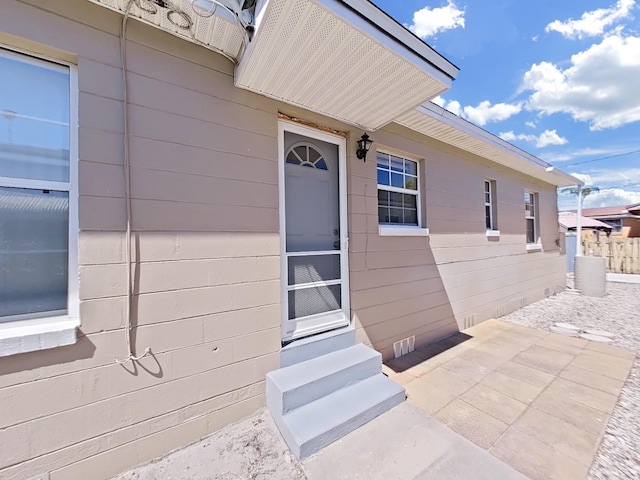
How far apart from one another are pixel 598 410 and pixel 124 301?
402 cm

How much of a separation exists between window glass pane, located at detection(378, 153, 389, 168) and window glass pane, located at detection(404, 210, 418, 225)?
76cm

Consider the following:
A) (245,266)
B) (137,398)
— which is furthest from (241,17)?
(137,398)

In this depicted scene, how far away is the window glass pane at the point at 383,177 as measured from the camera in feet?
11.3

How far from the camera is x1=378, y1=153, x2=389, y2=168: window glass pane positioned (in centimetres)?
346

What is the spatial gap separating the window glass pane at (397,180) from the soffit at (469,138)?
0.68m

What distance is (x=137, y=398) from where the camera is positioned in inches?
69.0

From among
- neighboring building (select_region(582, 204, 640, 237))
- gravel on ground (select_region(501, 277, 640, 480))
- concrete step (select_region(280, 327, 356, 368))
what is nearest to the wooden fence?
gravel on ground (select_region(501, 277, 640, 480))

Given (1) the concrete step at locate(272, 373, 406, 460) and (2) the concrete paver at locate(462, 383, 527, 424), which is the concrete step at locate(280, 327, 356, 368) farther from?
(2) the concrete paver at locate(462, 383, 527, 424)

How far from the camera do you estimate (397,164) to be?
3.68 metres

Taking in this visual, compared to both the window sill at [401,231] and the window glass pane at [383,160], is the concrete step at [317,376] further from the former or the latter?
the window glass pane at [383,160]

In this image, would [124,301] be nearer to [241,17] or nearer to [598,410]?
[241,17]

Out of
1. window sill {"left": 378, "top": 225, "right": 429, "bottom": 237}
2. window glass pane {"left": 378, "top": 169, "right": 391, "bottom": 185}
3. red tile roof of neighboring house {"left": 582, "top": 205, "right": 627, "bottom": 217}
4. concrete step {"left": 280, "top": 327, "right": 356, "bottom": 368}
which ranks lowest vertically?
concrete step {"left": 280, "top": 327, "right": 356, "bottom": 368}

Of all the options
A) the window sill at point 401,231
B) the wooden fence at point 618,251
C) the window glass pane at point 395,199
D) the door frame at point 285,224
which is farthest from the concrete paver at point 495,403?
the wooden fence at point 618,251

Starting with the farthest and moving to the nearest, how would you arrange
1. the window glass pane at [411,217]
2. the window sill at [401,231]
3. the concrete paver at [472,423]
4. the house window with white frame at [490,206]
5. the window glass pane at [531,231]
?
the window glass pane at [531,231] → the house window with white frame at [490,206] → the window glass pane at [411,217] → the window sill at [401,231] → the concrete paver at [472,423]
